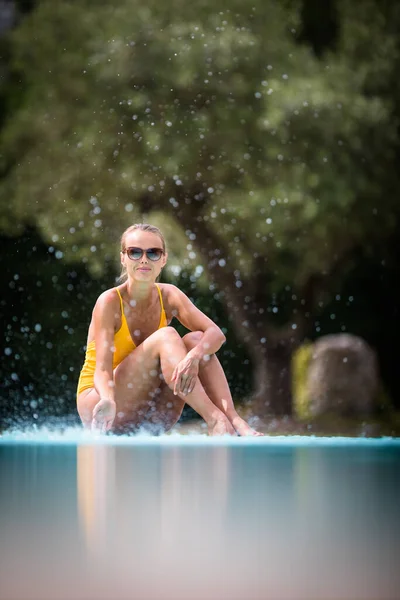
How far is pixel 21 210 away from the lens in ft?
23.9

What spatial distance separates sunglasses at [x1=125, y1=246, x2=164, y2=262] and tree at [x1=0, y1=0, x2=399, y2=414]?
282 centimetres

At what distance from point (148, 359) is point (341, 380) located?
4237 millimetres

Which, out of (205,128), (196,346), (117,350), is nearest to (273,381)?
(205,128)

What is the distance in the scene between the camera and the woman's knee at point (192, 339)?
3.66 metres

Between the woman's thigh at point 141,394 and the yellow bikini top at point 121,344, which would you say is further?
the yellow bikini top at point 121,344

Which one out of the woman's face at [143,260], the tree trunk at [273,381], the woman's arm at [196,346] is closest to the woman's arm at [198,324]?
the woman's arm at [196,346]

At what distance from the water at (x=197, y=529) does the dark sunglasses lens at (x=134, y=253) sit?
1.20 m

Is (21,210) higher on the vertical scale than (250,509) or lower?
higher

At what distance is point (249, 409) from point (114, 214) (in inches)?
75.6

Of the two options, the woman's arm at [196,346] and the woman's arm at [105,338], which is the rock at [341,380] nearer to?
the woman's arm at [196,346]

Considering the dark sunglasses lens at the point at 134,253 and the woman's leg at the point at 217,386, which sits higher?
the dark sunglasses lens at the point at 134,253

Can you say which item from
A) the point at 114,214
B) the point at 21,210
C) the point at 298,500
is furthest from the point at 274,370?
the point at 298,500

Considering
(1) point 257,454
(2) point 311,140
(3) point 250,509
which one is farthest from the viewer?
(2) point 311,140

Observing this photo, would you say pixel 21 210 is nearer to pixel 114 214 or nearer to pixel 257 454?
pixel 114 214
